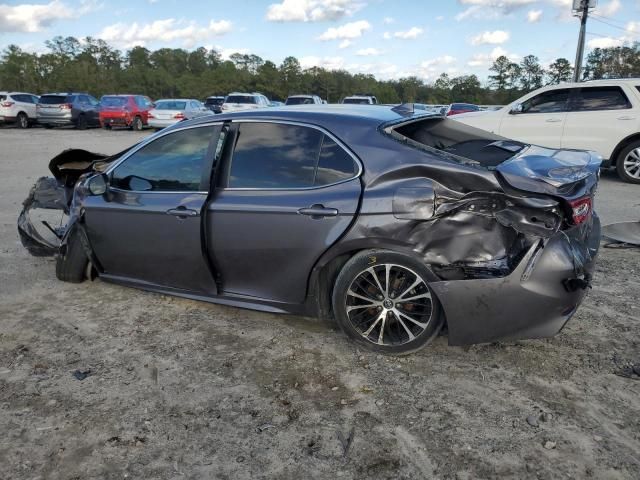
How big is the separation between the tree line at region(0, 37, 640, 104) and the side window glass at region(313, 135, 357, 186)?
49.9 m

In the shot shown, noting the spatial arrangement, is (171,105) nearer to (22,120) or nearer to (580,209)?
(22,120)

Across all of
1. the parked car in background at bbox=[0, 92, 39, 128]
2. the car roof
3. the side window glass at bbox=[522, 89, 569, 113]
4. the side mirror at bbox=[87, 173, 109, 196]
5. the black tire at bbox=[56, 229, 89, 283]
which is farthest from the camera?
the parked car in background at bbox=[0, 92, 39, 128]

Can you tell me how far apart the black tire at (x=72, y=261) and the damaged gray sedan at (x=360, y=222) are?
308 millimetres

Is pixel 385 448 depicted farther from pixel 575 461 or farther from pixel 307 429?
pixel 575 461

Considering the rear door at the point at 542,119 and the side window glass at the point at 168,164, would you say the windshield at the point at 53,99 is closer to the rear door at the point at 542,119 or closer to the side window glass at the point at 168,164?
the rear door at the point at 542,119

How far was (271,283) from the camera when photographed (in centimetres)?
363

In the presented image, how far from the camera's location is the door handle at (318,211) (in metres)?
3.30

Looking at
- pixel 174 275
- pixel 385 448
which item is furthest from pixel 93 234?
pixel 385 448

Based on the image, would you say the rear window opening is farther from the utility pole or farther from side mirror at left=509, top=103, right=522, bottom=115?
the utility pole

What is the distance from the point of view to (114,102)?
80.2ft

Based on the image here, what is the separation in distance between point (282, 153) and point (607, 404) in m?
2.45

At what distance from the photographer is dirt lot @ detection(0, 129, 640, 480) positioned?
2.49m

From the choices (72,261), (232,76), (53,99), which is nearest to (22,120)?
(53,99)

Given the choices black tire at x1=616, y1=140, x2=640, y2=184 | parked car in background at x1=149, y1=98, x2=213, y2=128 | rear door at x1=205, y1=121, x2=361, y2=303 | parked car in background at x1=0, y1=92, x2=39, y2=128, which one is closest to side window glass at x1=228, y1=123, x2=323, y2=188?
rear door at x1=205, y1=121, x2=361, y2=303
